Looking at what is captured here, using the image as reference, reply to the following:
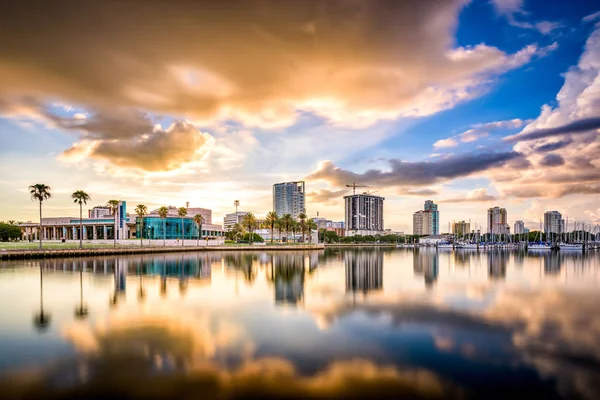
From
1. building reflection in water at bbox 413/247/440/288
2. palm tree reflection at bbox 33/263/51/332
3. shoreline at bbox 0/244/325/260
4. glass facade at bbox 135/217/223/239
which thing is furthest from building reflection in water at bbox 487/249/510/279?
glass facade at bbox 135/217/223/239

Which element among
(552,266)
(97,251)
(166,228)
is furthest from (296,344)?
(166,228)

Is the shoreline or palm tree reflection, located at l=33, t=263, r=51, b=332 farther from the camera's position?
the shoreline

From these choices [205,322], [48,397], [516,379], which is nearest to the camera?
[48,397]

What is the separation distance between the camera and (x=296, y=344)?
1752 centimetres

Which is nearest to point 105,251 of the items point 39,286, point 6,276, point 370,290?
point 6,276

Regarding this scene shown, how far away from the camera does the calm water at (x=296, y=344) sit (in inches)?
511

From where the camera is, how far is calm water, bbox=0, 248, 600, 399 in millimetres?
12977

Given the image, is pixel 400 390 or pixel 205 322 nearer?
pixel 400 390

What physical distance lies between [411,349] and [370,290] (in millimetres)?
17808

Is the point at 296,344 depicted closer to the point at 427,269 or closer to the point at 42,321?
the point at 42,321

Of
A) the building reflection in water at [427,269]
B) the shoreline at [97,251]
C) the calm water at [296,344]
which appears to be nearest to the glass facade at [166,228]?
the shoreline at [97,251]

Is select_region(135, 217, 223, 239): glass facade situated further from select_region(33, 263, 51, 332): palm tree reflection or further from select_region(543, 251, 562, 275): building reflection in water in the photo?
select_region(33, 263, 51, 332): palm tree reflection

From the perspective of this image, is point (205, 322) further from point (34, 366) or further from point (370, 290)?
point (370, 290)

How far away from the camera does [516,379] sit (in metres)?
13.6
